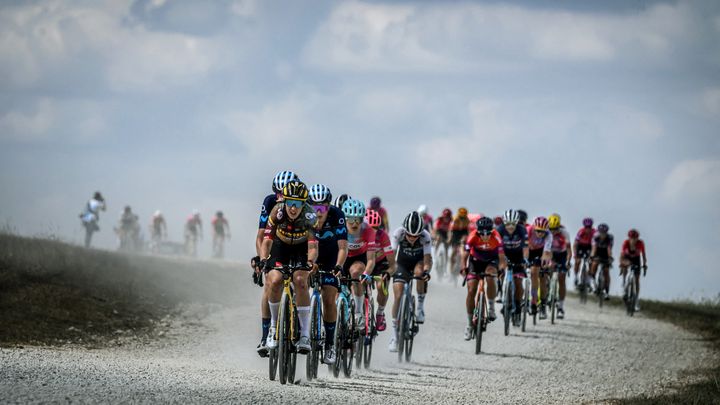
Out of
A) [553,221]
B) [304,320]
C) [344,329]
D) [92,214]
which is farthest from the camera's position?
[92,214]

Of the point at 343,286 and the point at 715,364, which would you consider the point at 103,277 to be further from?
the point at 715,364

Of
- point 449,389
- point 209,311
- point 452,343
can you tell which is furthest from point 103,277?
point 449,389

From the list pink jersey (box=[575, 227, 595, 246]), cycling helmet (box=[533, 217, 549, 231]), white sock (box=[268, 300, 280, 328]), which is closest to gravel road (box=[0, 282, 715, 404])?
white sock (box=[268, 300, 280, 328])

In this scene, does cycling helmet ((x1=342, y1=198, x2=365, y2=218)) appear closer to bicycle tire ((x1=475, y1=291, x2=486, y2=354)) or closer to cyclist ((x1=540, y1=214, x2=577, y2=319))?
bicycle tire ((x1=475, y1=291, x2=486, y2=354))

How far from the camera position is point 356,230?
56.1 feet

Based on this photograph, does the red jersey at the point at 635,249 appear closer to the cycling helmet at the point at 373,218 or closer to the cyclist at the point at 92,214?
the cycling helmet at the point at 373,218

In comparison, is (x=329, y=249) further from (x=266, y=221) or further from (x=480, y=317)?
(x=480, y=317)

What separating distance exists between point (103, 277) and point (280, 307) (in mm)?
15627

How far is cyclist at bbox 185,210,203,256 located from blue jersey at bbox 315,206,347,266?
3346cm

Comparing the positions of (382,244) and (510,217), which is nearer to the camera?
(382,244)

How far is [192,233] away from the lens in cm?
4794

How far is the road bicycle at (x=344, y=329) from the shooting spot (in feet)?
52.6

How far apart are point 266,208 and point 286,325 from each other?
1523 mm

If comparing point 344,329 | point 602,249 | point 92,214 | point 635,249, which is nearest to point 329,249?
point 344,329
